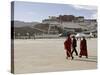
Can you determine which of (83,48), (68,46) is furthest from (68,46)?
(83,48)

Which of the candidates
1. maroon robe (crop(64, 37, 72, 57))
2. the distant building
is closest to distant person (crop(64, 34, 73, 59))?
maroon robe (crop(64, 37, 72, 57))

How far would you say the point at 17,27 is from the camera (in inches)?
93.4

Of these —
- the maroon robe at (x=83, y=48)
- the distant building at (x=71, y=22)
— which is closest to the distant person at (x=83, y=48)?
the maroon robe at (x=83, y=48)

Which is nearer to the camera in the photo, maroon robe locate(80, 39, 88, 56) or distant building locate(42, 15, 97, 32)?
distant building locate(42, 15, 97, 32)

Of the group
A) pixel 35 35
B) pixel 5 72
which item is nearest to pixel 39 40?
pixel 35 35

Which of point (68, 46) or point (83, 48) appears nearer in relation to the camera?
point (68, 46)

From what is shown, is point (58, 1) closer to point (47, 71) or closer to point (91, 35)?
point (91, 35)

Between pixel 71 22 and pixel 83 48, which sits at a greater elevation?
pixel 71 22

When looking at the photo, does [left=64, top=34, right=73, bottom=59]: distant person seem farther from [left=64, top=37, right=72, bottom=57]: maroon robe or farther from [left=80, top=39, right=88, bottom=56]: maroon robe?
[left=80, top=39, right=88, bottom=56]: maroon robe

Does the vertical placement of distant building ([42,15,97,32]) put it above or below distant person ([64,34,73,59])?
above

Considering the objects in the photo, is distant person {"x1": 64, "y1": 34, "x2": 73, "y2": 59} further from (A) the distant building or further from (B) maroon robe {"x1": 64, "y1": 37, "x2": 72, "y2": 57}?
(A) the distant building

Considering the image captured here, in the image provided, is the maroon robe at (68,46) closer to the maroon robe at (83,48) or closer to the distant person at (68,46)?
the distant person at (68,46)

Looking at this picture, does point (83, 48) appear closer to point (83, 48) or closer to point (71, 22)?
point (83, 48)

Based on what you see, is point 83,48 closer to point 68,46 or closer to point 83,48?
point 83,48
